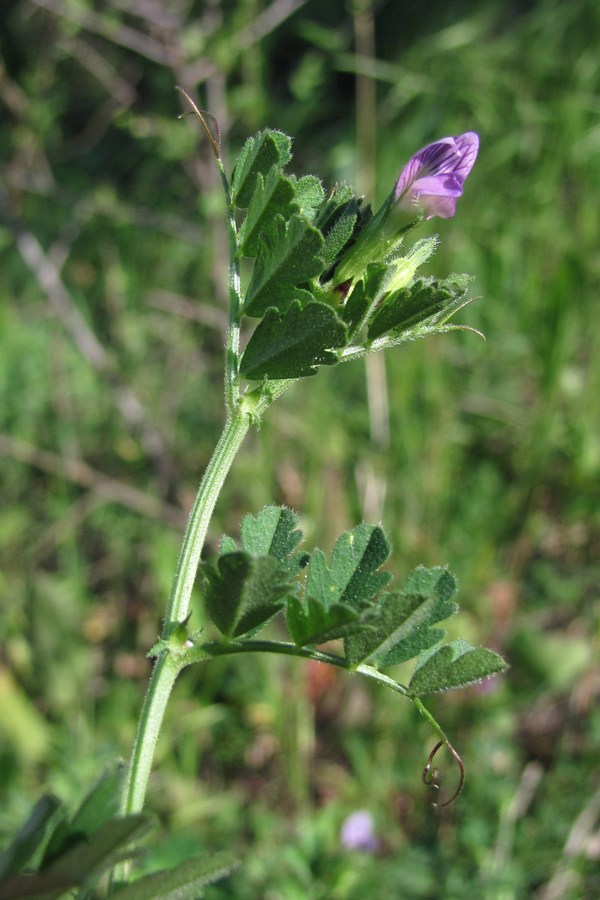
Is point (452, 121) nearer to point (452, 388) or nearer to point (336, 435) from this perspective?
point (452, 388)

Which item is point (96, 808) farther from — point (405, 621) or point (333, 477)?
point (333, 477)

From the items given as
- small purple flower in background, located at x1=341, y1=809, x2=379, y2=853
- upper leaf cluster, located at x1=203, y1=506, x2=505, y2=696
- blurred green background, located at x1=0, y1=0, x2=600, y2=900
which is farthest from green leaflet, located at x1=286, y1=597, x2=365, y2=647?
small purple flower in background, located at x1=341, y1=809, x2=379, y2=853

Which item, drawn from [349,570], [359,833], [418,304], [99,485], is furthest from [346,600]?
[99,485]

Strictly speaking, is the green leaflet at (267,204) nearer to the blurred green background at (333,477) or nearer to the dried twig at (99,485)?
the blurred green background at (333,477)

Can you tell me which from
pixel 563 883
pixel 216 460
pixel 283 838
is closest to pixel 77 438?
pixel 283 838

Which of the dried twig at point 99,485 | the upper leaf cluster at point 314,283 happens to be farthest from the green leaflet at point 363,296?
the dried twig at point 99,485

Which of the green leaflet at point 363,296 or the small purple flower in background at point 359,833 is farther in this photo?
the small purple flower in background at point 359,833

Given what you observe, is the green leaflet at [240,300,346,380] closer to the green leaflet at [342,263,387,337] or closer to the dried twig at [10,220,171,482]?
the green leaflet at [342,263,387,337]

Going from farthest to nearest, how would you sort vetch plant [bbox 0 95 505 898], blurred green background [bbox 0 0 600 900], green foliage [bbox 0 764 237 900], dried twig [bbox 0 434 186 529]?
dried twig [bbox 0 434 186 529] < blurred green background [bbox 0 0 600 900] < vetch plant [bbox 0 95 505 898] < green foliage [bbox 0 764 237 900]
